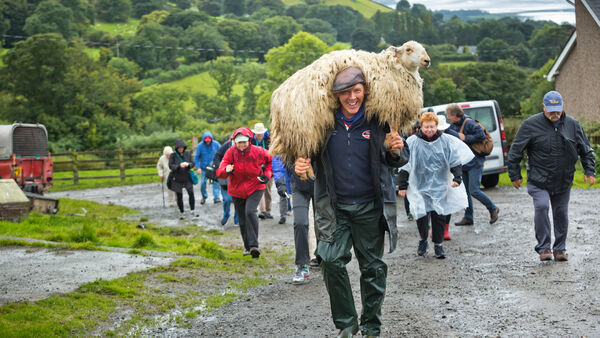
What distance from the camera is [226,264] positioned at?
377 inches

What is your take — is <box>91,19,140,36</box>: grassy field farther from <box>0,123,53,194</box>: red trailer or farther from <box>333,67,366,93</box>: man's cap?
<box>333,67,366,93</box>: man's cap

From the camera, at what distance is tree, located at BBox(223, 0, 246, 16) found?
7530 inches

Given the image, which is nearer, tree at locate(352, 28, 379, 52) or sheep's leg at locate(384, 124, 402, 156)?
sheep's leg at locate(384, 124, 402, 156)

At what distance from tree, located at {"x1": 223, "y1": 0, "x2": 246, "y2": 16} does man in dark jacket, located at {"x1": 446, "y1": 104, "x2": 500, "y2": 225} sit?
18453 centimetres

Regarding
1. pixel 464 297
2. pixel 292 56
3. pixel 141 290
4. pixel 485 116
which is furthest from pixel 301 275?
pixel 292 56

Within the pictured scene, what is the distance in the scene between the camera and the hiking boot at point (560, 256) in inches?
332

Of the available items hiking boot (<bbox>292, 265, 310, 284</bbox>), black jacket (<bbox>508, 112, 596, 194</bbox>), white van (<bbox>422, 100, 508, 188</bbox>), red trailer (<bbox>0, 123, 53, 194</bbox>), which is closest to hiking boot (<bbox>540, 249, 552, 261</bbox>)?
black jacket (<bbox>508, 112, 596, 194</bbox>)

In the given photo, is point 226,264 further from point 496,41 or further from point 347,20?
point 347,20

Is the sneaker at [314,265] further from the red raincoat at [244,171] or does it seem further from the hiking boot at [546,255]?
the hiking boot at [546,255]

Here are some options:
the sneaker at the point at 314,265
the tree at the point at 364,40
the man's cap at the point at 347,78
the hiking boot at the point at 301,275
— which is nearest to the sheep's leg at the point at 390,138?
the man's cap at the point at 347,78

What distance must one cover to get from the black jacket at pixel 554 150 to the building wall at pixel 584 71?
26061 millimetres

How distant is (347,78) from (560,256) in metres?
4.76

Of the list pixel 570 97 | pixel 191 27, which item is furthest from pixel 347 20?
pixel 570 97

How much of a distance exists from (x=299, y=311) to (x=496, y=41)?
124m
